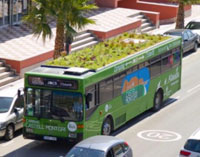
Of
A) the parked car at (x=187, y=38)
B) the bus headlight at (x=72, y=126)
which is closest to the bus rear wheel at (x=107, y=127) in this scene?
the bus headlight at (x=72, y=126)

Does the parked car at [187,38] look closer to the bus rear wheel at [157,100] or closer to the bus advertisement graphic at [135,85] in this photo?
the bus rear wheel at [157,100]

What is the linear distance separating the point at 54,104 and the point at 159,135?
4918 millimetres

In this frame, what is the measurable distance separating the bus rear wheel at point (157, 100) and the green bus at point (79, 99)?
2354 mm

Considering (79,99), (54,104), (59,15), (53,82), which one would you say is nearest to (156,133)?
(79,99)

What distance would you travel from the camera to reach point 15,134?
25406 mm

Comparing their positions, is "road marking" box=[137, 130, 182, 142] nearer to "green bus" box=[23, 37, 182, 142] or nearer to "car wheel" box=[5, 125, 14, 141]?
"green bus" box=[23, 37, 182, 142]

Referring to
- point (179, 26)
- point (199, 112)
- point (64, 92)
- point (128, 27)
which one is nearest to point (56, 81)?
point (64, 92)

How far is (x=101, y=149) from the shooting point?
1895 cm

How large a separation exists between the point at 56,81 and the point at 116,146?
4052 millimetres

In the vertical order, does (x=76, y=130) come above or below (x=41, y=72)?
below

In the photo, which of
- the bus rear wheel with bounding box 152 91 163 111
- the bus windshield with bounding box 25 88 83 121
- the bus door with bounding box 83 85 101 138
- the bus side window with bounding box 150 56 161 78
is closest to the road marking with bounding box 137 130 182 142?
the bus door with bounding box 83 85 101 138

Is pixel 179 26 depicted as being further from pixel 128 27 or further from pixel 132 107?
pixel 132 107

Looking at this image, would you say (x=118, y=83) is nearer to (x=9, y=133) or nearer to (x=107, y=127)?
(x=107, y=127)

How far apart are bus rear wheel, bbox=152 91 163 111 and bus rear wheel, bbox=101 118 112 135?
4577 millimetres
